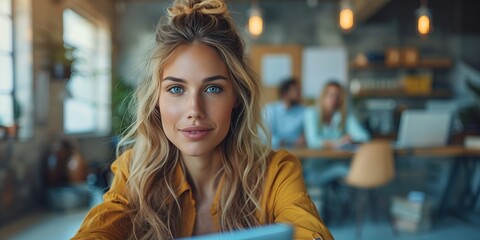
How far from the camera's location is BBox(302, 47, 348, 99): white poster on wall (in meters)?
8.04

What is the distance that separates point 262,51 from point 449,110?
322 cm

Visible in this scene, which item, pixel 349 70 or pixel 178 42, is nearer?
pixel 178 42

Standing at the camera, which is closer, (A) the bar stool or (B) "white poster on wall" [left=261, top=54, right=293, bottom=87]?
(A) the bar stool

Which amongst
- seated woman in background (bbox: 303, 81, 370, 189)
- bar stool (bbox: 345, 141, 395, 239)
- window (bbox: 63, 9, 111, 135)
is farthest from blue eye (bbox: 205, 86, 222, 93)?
window (bbox: 63, 9, 111, 135)

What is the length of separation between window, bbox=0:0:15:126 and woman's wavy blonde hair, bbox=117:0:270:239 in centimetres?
397

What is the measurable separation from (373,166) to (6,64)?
3.85 m

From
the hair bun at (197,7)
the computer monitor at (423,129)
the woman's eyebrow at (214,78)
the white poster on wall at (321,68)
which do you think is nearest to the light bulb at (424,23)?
the computer monitor at (423,129)

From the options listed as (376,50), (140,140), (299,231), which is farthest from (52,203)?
(376,50)

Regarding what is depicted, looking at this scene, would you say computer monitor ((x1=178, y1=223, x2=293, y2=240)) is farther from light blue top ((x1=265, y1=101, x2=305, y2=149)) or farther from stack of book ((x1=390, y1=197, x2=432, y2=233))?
light blue top ((x1=265, y1=101, x2=305, y2=149))

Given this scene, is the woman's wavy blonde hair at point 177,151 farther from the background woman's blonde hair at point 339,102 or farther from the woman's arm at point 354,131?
the woman's arm at point 354,131

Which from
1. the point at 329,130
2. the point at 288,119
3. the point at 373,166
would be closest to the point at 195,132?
the point at 373,166

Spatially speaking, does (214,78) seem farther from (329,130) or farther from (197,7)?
(329,130)

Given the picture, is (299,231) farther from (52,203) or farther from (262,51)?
(262,51)

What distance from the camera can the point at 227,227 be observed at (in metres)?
1.23
